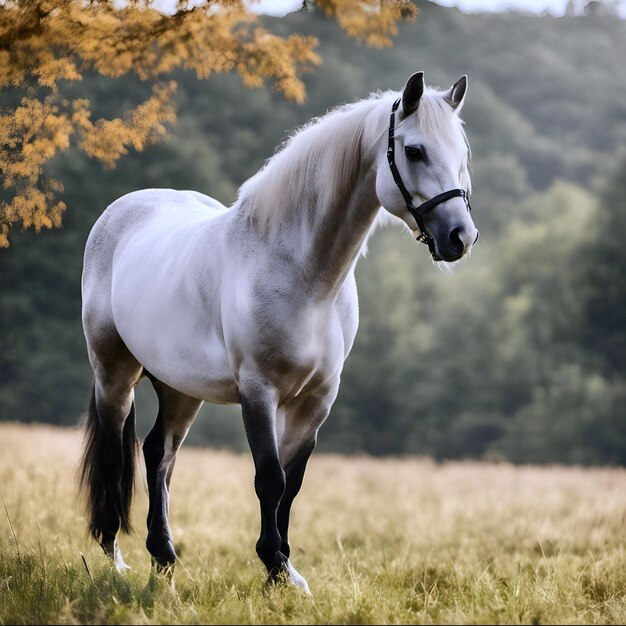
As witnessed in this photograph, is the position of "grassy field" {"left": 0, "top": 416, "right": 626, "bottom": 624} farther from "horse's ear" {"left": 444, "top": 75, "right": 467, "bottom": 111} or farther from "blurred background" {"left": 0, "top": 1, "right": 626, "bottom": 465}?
"blurred background" {"left": 0, "top": 1, "right": 626, "bottom": 465}

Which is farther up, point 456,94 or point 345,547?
point 456,94

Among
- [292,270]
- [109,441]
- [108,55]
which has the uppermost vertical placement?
[108,55]

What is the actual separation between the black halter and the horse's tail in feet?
8.79

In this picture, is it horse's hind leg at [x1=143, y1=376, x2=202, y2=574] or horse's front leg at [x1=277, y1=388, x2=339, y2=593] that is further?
horse's hind leg at [x1=143, y1=376, x2=202, y2=574]

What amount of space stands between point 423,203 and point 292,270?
29.3 inches

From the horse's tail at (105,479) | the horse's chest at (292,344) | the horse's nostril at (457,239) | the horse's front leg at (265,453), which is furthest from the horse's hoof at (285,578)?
the horse's nostril at (457,239)

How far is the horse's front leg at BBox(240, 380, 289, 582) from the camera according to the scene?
3922mm

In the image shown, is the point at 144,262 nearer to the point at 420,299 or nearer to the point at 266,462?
the point at 266,462

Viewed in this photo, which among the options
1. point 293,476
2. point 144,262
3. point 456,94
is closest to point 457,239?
point 456,94

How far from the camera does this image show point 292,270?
13.1 ft

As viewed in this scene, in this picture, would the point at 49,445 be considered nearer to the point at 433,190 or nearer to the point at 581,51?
the point at 433,190

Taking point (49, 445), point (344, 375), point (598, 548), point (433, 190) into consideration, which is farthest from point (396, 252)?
point (433, 190)

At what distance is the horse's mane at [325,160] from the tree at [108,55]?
79 cm

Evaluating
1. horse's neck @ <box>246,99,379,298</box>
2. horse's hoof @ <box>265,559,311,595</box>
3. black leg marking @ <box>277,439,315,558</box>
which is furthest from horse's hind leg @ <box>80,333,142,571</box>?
horse's neck @ <box>246,99,379,298</box>
